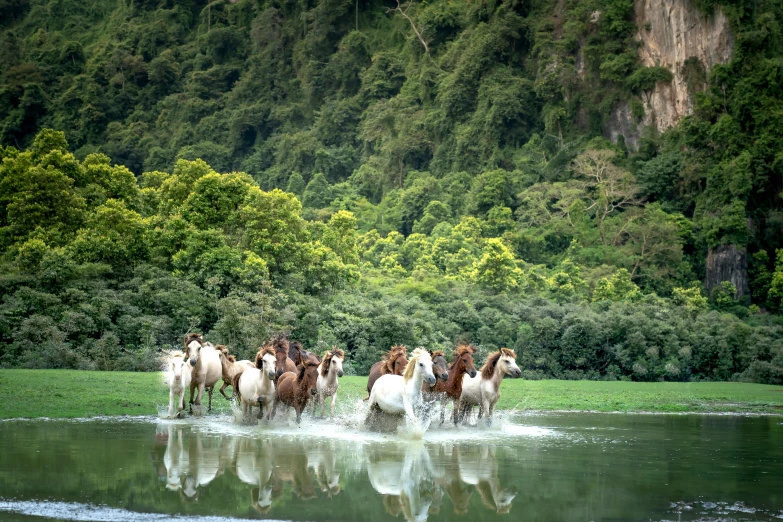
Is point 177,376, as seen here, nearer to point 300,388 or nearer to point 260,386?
point 260,386

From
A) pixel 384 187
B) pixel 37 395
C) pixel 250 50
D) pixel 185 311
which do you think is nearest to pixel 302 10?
pixel 250 50

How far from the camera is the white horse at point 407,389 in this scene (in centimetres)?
1653

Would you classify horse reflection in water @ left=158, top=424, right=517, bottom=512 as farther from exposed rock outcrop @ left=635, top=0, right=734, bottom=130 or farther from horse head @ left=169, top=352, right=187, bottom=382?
exposed rock outcrop @ left=635, top=0, right=734, bottom=130

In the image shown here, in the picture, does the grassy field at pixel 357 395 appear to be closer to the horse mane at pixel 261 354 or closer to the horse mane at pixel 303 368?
the horse mane at pixel 261 354

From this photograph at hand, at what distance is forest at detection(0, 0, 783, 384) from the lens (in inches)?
1452

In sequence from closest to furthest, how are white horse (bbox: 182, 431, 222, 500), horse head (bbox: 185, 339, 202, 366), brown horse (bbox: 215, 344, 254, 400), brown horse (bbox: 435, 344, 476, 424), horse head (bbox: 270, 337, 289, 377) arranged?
white horse (bbox: 182, 431, 222, 500) < brown horse (bbox: 435, 344, 476, 424) < horse head (bbox: 270, 337, 289, 377) < horse head (bbox: 185, 339, 202, 366) < brown horse (bbox: 215, 344, 254, 400)

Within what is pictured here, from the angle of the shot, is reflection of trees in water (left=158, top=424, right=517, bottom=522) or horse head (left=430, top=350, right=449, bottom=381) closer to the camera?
reflection of trees in water (left=158, top=424, right=517, bottom=522)

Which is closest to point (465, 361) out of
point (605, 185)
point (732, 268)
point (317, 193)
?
point (732, 268)

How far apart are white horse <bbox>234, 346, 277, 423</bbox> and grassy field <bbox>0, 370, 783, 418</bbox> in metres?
2.84

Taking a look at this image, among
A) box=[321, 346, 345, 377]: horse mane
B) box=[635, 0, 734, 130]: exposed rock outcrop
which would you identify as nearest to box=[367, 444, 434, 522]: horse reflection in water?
box=[321, 346, 345, 377]: horse mane

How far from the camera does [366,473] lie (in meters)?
12.8

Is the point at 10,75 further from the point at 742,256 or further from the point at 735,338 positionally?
the point at 735,338

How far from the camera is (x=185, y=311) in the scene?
112 feet

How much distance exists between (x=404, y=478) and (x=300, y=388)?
6.25m
